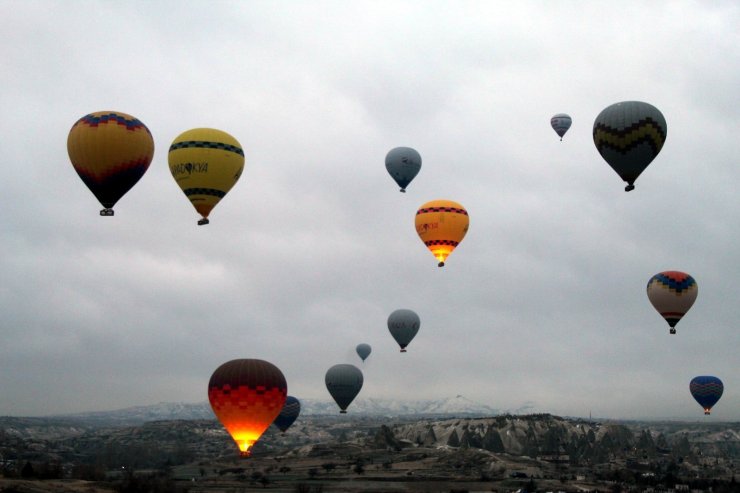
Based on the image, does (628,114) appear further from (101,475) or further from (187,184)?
(101,475)

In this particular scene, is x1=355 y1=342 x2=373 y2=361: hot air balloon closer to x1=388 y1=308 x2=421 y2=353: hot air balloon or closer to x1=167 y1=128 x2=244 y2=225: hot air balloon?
x1=388 y1=308 x2=421 y2=353: hot air balloon

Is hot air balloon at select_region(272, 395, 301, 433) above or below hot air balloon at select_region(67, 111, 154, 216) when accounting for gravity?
below

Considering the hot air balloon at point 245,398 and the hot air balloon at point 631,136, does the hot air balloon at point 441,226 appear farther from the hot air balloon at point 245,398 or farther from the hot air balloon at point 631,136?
the hot air balloon at point 245,398

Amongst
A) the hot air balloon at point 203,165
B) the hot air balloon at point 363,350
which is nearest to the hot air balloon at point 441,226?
the hot air balloon at point 203,165

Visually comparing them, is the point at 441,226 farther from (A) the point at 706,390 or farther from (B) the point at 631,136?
(A) the point at 706,390

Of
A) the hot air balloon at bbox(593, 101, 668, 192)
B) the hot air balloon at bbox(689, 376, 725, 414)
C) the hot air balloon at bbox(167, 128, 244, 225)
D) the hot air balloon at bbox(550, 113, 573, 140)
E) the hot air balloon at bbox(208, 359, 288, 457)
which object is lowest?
the hot air balloon at bbox(208, 359, 288, 457)

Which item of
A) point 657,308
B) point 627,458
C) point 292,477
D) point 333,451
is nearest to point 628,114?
point 657,308

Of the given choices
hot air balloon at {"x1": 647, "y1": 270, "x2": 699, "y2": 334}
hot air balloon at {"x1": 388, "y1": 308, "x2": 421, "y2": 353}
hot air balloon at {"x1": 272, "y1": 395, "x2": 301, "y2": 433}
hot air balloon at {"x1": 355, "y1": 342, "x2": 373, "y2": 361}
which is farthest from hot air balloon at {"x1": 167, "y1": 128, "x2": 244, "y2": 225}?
hot air balloon at {"x1": 355, "y1": 342, "x2": 373, "y2": 361}
